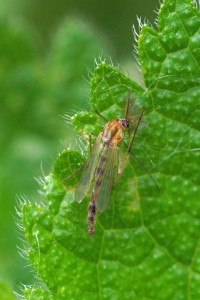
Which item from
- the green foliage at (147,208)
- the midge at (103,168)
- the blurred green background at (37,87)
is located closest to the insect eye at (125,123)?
the midge at (103,168)

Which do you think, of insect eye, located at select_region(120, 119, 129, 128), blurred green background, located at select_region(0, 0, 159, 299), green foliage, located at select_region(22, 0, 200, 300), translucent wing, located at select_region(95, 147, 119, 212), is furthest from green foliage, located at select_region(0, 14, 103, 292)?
green foliage, located at select_region(22, 0, 200, 300)

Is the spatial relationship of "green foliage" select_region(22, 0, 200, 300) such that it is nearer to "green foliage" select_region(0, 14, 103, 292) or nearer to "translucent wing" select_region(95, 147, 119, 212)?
"translucent wing" select_region(95, 147, 119, 212)

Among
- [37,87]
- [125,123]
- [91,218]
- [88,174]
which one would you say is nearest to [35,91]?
[37,87]

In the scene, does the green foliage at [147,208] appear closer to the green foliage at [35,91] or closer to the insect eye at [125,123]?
the insect eye at [125,123]

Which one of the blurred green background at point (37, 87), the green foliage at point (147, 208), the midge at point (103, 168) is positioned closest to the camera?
the green foliage at point (147, 208)

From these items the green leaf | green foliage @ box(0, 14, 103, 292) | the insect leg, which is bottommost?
the green leaf

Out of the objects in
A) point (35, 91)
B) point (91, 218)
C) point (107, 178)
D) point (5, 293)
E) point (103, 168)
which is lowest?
point (5, 293)

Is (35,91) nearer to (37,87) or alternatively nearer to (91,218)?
(37,87)

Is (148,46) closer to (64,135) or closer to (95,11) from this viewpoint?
(64,135)
